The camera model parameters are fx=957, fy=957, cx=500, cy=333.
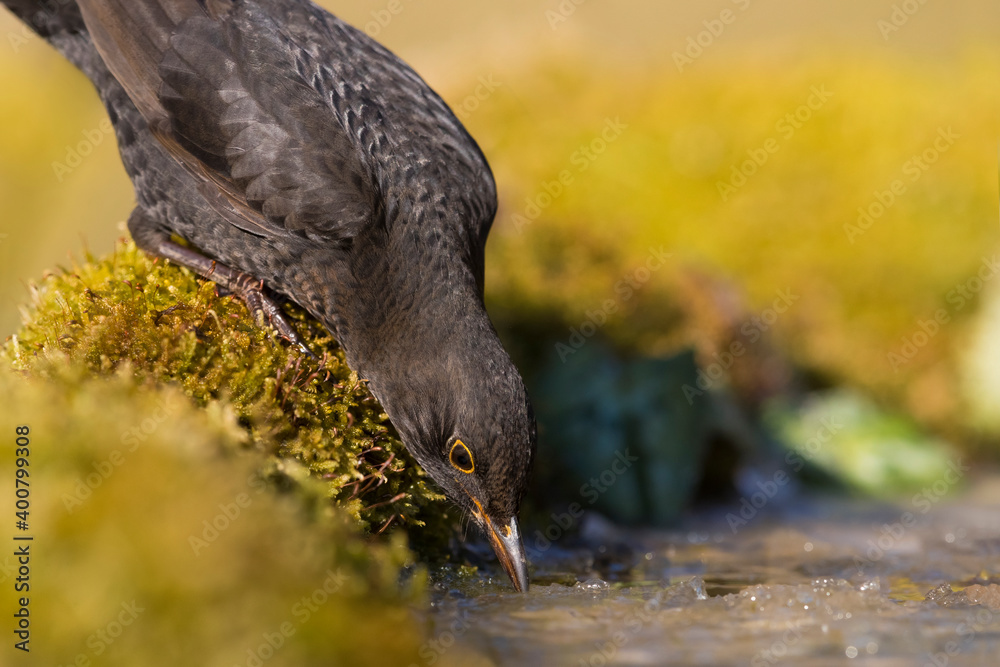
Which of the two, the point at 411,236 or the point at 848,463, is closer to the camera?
the point at 411,236

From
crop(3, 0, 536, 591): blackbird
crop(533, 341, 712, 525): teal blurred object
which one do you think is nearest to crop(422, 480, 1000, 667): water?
crop(533, 341, 712, 525): teal blurred object

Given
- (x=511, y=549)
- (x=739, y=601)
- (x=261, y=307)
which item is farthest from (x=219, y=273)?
(x=739, y=601)

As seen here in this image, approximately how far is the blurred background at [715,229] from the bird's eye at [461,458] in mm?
2022

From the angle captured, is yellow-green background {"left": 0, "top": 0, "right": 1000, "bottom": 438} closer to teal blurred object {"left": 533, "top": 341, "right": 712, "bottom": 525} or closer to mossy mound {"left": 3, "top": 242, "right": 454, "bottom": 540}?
teal blurred object {"left": 533, "top": 341, "right": 712, "bottom": 525}

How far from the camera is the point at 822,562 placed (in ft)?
17.8

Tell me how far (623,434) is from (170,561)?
425 centimetres

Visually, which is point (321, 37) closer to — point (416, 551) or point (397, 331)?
point (397, 331)

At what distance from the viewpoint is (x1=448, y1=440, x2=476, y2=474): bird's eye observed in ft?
14.1

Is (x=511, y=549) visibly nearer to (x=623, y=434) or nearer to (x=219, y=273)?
(x=219, y=273)

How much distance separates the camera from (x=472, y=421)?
421 cm

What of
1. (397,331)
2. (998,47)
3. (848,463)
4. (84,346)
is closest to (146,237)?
(84,346)

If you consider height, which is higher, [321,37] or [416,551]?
[321,37]

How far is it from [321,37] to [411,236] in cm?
140

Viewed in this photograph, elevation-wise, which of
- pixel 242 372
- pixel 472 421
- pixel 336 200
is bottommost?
pixel 472 421
